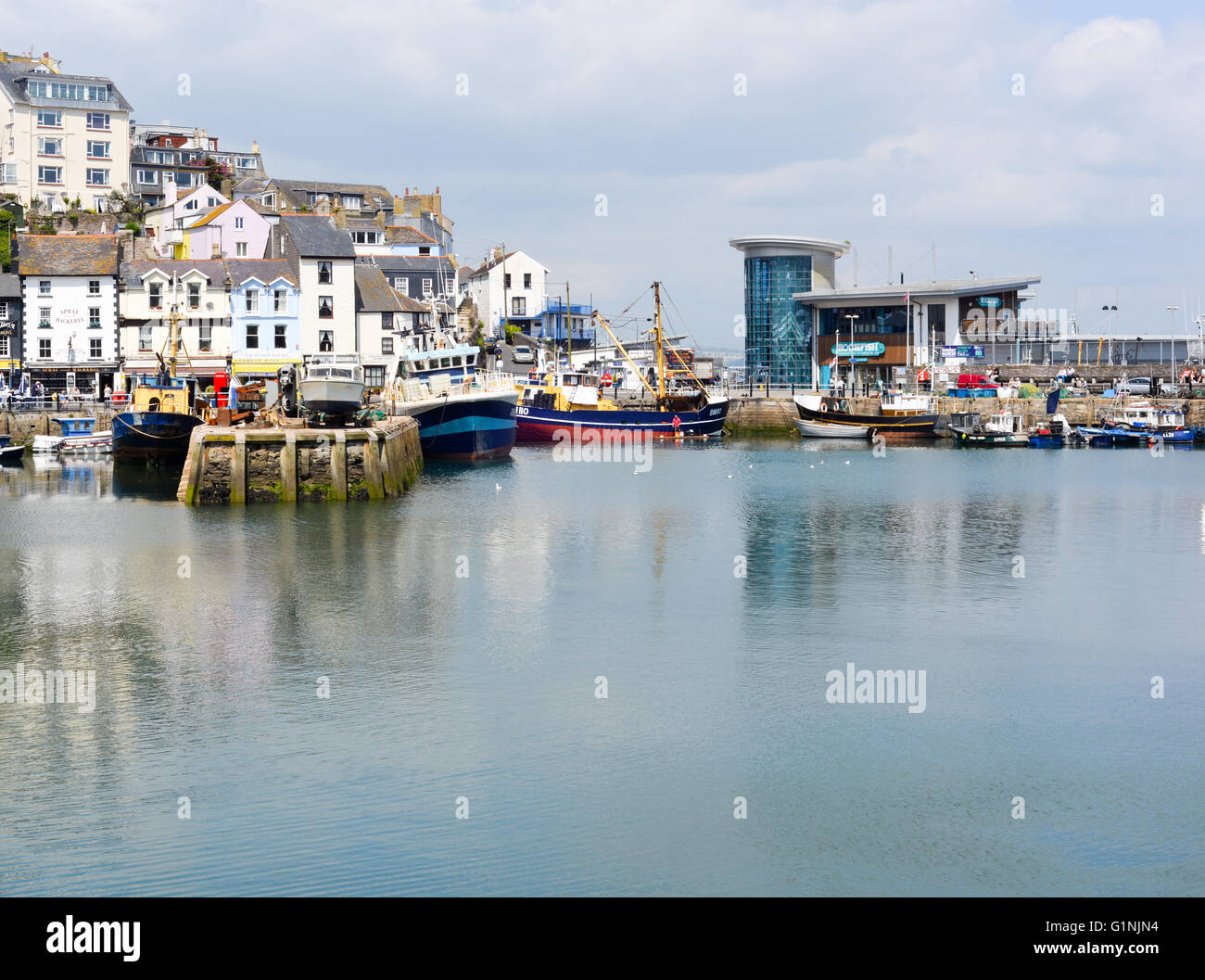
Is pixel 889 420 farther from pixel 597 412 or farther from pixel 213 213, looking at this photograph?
pixel 213 213

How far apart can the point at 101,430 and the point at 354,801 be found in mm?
54110

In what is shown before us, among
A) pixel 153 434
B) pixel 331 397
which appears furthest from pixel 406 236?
pixel 331 397

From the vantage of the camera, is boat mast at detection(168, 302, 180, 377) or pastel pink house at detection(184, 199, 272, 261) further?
pastel pink house at detection(184, 199, 272, 261)

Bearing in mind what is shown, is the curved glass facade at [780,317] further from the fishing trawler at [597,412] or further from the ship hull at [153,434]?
the ship hull at [153,434]

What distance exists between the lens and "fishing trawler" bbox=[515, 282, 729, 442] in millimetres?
74438

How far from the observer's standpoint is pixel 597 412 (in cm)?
7425

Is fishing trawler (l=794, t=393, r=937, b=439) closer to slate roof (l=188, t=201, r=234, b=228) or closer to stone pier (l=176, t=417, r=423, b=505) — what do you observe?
slate roof (l=188, t=201, r=234, b=228)

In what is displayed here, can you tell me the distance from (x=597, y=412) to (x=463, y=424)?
16.1 metres

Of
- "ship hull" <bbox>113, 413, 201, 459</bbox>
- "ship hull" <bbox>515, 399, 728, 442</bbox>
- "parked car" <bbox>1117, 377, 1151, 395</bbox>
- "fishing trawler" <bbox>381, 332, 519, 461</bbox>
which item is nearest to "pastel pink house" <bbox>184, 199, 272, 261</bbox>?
"ship hull" <bbox>515, 399, 728, 442</bbox>

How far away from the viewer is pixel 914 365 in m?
93.4

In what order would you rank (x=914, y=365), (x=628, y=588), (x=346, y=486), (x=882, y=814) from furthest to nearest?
(x=914, y=365)
(x=346, y=486)
(x=628, y=588)
(x=882, y=814)

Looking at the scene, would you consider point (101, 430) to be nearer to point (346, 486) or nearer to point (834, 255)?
point (346, 486)

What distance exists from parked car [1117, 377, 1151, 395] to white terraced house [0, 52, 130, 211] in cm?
6953
